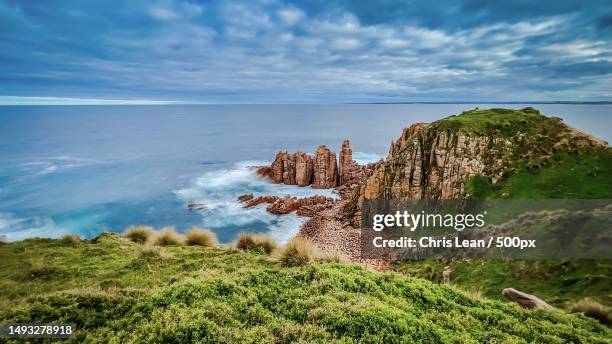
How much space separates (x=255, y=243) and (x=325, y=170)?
5456cm

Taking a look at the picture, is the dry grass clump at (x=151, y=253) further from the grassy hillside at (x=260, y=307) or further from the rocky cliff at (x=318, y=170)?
the rocky cliff at (x=318, y=170)

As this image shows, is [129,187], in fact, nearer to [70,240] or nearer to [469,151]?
[70,240]

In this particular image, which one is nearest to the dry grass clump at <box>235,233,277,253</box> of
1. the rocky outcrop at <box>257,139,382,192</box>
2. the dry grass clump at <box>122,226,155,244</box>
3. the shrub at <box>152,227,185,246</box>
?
the shrub at <box>152,227,185,246</box>

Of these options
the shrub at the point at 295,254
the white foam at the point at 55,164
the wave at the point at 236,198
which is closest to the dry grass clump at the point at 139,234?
the shrub at the point at 295,254

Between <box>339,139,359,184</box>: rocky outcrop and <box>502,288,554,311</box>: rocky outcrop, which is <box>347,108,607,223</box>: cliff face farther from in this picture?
<box>502,288,554,311</box>: rocky outcrop

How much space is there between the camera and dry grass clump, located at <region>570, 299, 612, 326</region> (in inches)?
357

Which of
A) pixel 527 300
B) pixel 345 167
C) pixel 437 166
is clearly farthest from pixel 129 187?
pixel 527 300

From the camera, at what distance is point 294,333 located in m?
6.54

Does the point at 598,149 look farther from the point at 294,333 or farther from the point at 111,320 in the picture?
the point at 111,320

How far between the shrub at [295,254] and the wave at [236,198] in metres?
31.2

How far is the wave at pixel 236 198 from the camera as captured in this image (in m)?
48.0

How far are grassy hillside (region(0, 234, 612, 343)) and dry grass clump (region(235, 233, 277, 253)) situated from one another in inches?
78.2

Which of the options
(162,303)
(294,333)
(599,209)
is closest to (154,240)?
(162,303)

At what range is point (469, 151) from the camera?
1508 inches
